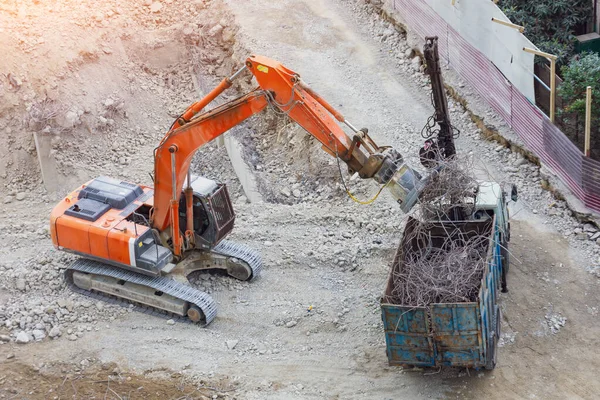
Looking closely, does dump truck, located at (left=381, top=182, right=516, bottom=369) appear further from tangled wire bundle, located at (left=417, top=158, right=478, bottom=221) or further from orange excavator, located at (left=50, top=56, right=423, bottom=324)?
orange excavator, located at (left=50, top=56, right=423, bottom=324)

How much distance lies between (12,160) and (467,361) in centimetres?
1213

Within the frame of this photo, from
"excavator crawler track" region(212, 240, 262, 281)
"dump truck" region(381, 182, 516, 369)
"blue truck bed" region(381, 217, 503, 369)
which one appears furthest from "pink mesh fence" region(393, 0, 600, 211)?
"excavator crawler track" region(212, 240, 262, 281)

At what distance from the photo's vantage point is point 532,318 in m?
14.2

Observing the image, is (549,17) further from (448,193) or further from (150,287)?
(150,287)

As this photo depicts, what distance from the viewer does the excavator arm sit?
1234 cm

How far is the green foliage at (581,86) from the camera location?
1706 cm

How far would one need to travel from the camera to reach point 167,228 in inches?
593

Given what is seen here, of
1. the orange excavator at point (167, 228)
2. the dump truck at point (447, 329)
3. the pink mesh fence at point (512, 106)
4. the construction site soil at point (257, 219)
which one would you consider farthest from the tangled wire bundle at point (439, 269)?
the pink mesh fence at point (512, 106)

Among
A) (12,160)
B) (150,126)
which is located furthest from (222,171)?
(12,160)

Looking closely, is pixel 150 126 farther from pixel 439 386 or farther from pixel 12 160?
pixel 439 386

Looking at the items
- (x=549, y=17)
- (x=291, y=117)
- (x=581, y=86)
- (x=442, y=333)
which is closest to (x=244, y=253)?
(x=291, y=117)

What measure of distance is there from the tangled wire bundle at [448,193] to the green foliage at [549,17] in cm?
715

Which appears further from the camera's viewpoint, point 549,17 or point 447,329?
point 549,17

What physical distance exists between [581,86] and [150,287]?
30.0 ft
